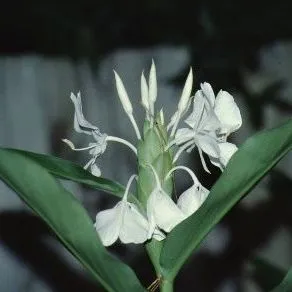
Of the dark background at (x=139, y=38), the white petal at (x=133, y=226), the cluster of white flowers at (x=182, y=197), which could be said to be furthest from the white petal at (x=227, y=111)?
the dark background at (x=139, y=38)

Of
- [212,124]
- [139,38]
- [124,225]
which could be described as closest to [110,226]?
[124,225]

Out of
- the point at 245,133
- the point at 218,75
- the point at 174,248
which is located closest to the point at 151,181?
the point at 174,248

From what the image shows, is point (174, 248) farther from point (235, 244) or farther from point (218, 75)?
point (235, 244)

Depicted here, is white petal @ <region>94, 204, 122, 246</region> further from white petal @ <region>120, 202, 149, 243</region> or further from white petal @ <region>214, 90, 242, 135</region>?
white petal @ <region>214, 90, 242, 135</region>

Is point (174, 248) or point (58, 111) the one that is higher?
point (174, 248)

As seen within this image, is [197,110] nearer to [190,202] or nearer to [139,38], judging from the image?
[190,202]
